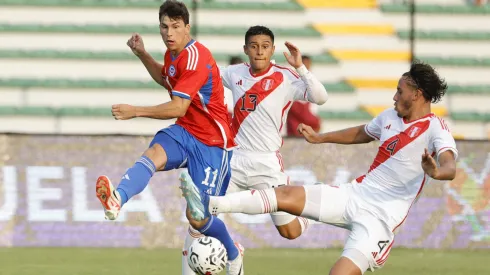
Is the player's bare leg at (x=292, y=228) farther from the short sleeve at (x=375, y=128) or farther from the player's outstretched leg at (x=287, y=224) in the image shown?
the short sleeve at (x=375, y=128)

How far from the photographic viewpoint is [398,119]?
23.9ft

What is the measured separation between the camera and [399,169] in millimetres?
7188

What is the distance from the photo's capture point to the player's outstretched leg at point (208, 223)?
22.1 ft

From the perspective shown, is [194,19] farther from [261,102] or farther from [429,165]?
[429,165]

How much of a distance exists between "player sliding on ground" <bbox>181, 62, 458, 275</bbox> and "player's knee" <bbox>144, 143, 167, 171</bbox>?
539 mm

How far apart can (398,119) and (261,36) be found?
1885mm

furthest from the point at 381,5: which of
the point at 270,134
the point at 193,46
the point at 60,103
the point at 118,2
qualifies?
the point at 193,46

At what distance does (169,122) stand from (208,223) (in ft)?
23.1

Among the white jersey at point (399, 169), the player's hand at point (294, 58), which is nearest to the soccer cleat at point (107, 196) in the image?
the white jersey at point (399, 169)

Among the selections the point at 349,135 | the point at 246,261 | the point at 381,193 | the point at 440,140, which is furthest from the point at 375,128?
the point at 246,261

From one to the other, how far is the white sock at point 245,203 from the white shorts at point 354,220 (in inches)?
11.0

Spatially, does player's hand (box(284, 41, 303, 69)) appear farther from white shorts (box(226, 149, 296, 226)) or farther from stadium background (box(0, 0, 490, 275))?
stadium background (box(0, 0, 490, 275))

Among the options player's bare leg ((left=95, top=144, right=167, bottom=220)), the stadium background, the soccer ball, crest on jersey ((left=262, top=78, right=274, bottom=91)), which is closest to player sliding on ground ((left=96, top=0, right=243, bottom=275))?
the soccer ball

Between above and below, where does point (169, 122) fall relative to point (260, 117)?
below
